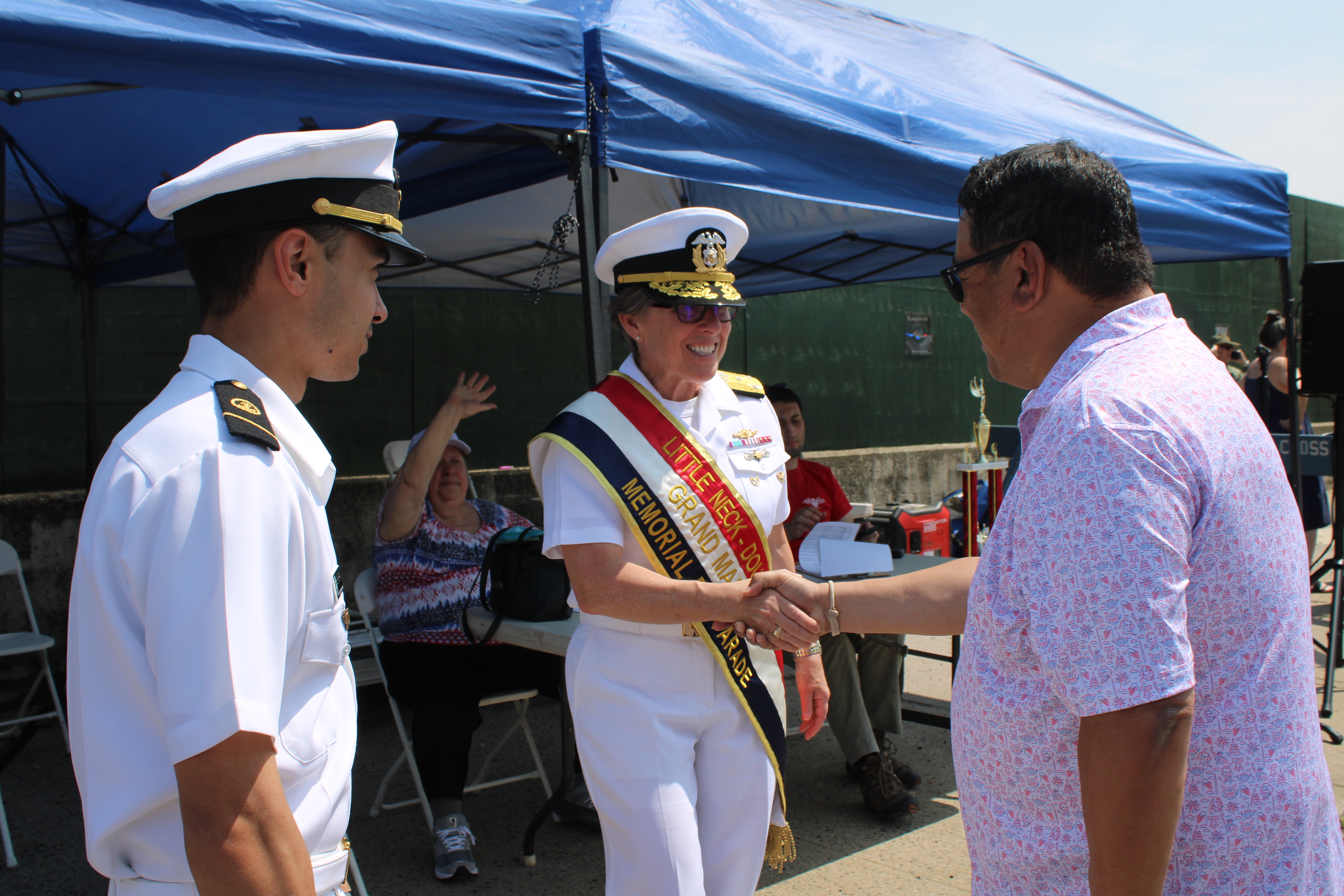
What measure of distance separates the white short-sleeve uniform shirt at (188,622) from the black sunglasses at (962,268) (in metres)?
0.91

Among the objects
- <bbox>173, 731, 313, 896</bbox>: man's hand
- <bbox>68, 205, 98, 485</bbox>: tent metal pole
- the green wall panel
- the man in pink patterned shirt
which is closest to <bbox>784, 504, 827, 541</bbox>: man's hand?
the green wall panel

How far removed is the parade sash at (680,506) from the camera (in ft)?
6.84

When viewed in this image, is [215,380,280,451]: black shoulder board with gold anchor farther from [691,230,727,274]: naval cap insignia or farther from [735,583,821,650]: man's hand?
[691,230,727,274]: naval cap insignia

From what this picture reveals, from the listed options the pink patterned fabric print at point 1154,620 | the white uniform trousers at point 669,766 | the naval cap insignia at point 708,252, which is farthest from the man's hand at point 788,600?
the pink patterned fabric print at point 1154,620

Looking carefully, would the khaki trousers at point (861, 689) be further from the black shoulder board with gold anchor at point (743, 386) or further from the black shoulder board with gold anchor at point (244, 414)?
the black shoulder board with gold anchor at point (244, 414)

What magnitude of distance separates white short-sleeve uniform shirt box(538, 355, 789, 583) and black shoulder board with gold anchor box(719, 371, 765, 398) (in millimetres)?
14

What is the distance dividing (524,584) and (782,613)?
58.9 inches

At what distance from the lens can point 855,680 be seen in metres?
3.88

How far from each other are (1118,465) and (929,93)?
9.92 ft

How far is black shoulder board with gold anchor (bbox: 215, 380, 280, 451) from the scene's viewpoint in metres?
0.96

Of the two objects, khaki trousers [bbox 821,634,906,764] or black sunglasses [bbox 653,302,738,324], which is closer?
black sunglasses [bbox 653,302,738,324]

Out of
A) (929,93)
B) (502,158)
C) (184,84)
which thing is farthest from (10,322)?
(929,93)

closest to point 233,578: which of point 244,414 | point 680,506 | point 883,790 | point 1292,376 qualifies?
point 244,414

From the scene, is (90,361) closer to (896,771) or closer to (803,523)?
(803,523)
